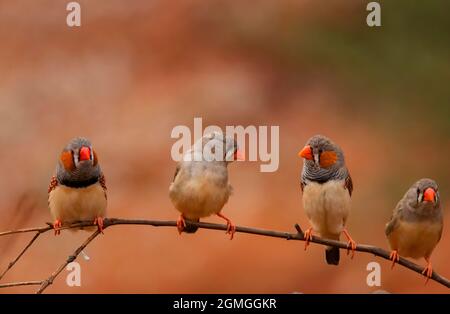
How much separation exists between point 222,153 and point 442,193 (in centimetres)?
243

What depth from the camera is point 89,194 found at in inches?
98.3

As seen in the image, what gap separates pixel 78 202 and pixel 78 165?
0.57ft

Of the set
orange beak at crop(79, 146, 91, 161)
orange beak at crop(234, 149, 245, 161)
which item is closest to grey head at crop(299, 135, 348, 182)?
orange beak at crop(234, 149, 245, 161)

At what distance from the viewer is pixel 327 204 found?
8.27ft

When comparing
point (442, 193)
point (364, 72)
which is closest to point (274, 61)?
point (364, 72)

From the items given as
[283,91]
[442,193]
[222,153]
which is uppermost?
[283,91]

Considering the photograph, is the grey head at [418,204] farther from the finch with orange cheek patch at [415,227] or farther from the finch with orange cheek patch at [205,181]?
the finch with orange cheek patch at [205,181]

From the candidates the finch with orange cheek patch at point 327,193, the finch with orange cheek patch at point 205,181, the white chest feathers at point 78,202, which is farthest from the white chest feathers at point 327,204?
the white chest feathers at point 78,202

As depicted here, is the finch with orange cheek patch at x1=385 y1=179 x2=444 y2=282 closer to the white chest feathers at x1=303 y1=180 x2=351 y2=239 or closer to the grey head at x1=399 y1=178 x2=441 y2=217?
the grey head at x1=399 y1=178 x2=441 y2=217

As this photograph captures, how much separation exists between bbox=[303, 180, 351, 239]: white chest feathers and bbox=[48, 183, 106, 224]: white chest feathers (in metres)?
0.64

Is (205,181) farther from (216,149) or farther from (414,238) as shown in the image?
(414,238)

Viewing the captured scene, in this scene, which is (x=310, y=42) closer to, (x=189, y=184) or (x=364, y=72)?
(x=364, y=72)

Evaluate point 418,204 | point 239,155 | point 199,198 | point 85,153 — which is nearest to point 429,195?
point 418,204

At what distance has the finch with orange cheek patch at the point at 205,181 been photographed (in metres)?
2.38
